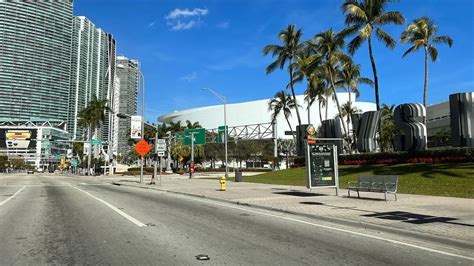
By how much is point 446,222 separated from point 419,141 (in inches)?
786

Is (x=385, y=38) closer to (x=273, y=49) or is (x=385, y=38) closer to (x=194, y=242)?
(x=273, y=49)

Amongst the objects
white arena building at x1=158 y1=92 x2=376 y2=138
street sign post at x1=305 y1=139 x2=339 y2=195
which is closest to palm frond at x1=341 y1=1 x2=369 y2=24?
street sign post at x1=305 y1=139 x2=339 y2=195

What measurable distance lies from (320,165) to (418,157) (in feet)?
47.4

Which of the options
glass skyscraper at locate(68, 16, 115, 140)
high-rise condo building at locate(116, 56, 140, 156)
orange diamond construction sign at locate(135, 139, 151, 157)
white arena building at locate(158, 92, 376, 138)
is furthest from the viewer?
white arena building at locate(158, 92, 376, 138)

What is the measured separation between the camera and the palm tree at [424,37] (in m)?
42.3

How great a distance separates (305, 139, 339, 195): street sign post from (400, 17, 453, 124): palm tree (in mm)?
25881

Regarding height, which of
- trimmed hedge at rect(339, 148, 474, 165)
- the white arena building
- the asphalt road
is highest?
the white arena building

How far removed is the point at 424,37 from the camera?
4241 cm

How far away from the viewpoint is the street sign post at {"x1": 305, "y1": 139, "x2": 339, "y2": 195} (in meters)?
20.0

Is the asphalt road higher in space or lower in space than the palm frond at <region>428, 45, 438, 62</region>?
lower

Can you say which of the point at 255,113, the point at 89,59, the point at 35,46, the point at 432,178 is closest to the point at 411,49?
the point at 432,178

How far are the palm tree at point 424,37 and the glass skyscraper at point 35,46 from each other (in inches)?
4071

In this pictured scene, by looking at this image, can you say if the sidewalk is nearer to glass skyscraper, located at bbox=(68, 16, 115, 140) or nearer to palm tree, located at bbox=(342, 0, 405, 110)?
palm tree, located at bbox=(342, 0, 405, 110)

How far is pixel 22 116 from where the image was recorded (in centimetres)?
14262
